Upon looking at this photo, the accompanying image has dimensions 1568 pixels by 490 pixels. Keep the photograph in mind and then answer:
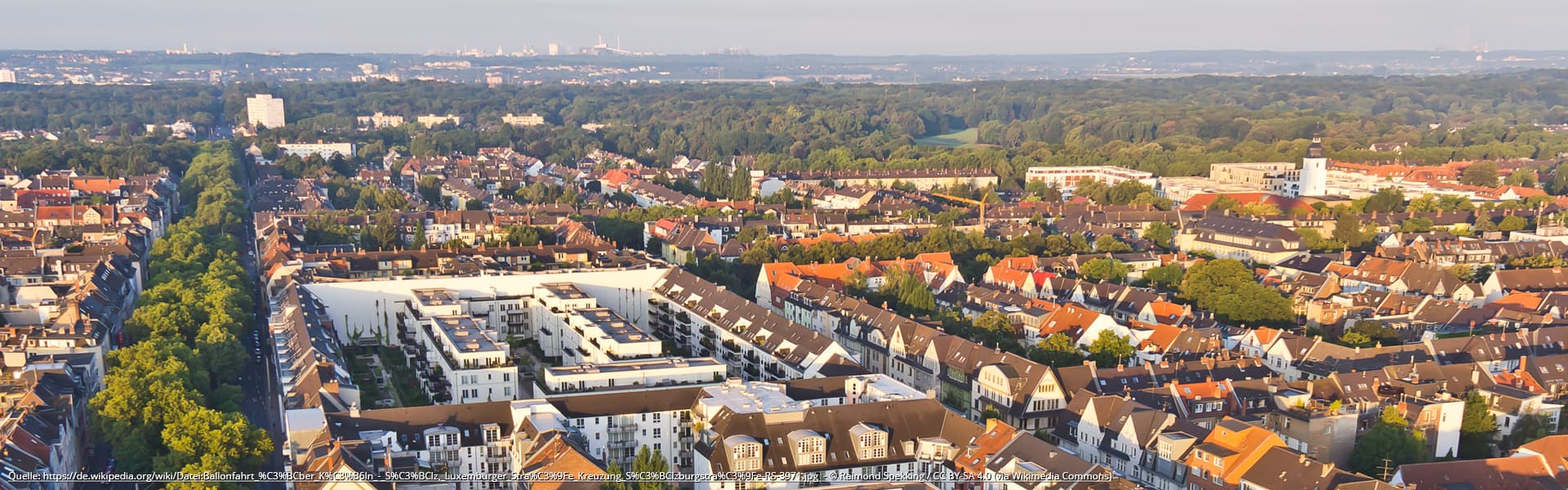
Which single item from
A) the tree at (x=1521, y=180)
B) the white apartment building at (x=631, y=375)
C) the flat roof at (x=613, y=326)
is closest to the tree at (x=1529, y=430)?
the white apartment building at (x=631, y=375)

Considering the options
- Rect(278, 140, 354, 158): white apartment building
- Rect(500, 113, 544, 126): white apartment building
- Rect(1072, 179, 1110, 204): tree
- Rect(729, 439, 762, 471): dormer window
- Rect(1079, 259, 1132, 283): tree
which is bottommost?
Rect(500, 113, 544, 126): white apartment building

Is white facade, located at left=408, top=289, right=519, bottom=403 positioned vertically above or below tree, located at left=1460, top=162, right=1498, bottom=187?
above

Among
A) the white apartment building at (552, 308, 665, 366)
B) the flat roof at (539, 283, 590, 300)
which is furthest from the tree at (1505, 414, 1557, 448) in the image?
the flat roof at (539, 283, 590, 300)

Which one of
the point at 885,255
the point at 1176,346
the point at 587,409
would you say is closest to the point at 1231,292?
the point at 1176,346

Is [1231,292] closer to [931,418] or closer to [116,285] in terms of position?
[931,418]

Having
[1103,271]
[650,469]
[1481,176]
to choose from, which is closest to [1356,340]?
[1103,271]

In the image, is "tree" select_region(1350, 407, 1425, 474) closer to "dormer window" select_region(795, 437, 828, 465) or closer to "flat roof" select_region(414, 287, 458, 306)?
"dormer window" select_region(795, 437, 828, 465)

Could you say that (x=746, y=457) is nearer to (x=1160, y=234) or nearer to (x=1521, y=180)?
(x=1160, y=234)
